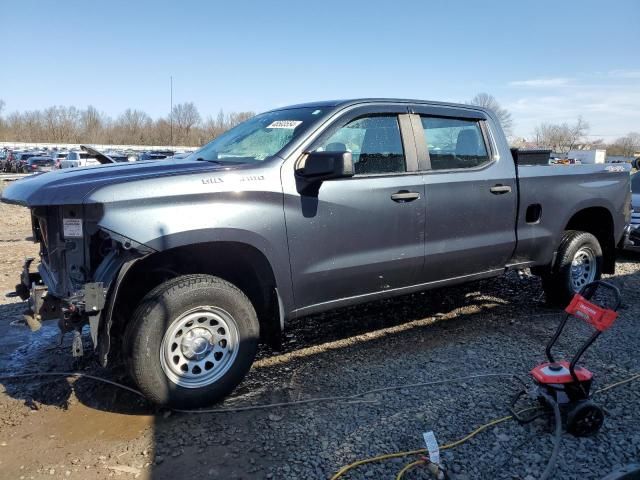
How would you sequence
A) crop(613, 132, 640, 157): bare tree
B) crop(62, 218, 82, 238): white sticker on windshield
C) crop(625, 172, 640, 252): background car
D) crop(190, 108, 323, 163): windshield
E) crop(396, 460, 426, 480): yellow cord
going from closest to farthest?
crop(396, 460, 426, 480): yellow cord, crop(62, 218, 82, 238): white sticker on windshield, crop(190, 108, 323, 163): windshield, crop(625, 172, 640, 252): background car, crop(613, 132, 640, 157): bare tree

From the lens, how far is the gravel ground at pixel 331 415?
2812mm

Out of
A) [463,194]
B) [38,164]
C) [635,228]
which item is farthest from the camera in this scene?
[38,164]

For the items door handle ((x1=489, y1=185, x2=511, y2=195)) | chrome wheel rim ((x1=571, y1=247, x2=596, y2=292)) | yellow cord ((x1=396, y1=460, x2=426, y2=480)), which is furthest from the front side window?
chrome wheel rim ((x1=571, y1=247, x2=596, y2=292))

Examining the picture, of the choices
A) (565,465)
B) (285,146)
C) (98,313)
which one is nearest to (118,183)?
(98,313)

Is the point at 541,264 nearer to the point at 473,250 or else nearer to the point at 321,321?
the point at 473,250

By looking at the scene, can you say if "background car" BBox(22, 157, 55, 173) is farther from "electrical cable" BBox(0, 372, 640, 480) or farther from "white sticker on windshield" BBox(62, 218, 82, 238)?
"white sticker on windshield" BBox(62, 218, 82, 238)

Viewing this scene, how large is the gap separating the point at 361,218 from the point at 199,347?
56.7 inches

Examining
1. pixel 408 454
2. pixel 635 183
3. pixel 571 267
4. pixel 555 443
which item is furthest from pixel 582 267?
pixel 635 183

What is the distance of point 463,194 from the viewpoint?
14.4 feet

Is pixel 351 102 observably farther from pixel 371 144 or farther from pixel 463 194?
pixel 463 194

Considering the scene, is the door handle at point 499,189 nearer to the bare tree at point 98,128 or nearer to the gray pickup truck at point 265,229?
the gray pickup truck at point 265,229

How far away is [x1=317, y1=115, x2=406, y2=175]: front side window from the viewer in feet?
12.8

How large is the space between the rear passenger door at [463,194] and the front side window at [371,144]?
224mm

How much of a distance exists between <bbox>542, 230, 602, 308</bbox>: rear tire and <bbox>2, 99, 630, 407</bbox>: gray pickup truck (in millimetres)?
545
